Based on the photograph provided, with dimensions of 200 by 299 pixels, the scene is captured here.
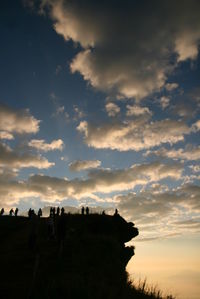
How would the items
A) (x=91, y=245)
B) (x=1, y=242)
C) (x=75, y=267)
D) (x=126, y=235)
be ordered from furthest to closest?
(x=126, y=235)
(x=1, y=242)
(x=91, y=245)
(x=75, y=267)

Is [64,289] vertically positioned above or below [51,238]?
below

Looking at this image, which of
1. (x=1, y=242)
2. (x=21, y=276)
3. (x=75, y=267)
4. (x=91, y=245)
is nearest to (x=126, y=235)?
(x=91, y=245)

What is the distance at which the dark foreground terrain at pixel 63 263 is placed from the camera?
13.0m

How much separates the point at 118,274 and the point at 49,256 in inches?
189

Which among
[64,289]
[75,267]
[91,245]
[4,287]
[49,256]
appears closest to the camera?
[64,289]

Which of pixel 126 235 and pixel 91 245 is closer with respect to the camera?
pixel 91 245

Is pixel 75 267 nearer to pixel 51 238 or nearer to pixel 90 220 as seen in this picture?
pixel 51 238

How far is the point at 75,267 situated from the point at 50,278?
3.47 metres

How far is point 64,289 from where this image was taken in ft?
41.5

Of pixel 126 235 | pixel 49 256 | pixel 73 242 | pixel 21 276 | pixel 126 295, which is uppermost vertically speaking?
pixel 126 235

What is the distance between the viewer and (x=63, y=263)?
18.4 meters

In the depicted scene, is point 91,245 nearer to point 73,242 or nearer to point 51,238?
point 73,242

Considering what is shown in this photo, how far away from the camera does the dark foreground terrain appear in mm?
12953

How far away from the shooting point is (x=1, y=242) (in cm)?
2558
